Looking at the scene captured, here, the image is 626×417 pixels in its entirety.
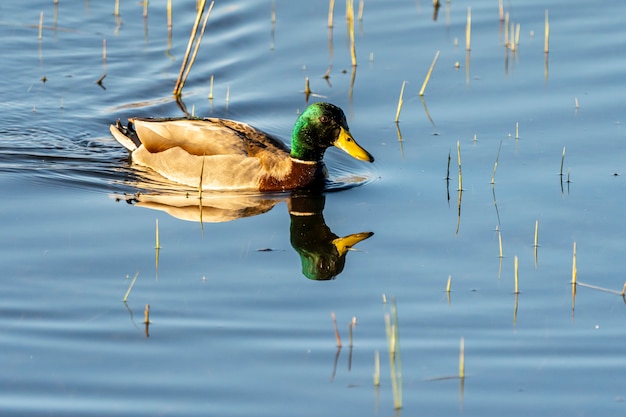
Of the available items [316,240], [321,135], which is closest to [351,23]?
[321,135]

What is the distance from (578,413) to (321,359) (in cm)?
160

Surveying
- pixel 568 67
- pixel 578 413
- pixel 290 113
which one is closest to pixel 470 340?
pixel 578 413

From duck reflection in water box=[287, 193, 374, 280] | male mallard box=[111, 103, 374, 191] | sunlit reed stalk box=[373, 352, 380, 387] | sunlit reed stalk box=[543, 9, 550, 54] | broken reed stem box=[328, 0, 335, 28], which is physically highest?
broken reed stem box=[328, 0, 335, 28]

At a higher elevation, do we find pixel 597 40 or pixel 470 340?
pixel 597 40

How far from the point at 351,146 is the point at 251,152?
3.35 feet

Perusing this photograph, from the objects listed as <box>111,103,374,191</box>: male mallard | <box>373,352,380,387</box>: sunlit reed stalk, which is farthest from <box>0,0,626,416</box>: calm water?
<box>111,103,374,191</box>: male mallard

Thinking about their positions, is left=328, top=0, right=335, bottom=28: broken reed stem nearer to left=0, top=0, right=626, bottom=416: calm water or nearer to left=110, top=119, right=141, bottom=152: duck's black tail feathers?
left=0, top=0, right=626, bottom=416: calm water

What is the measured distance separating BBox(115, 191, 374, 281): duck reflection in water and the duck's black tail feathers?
4.29ft

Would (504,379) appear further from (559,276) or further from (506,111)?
(506,111)

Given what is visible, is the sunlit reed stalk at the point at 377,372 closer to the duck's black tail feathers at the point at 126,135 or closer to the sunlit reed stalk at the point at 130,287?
the sunlit reed stalk at the point at 130,287

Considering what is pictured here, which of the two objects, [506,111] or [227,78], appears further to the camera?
[227,78]

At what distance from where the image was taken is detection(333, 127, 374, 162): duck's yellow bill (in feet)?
36.8

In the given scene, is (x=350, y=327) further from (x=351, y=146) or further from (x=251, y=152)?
(x=251, y=152)

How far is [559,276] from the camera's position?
8.66 metres
